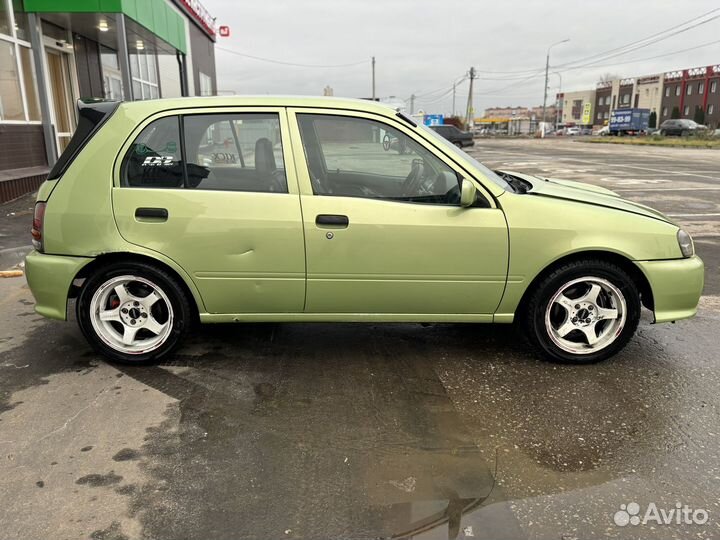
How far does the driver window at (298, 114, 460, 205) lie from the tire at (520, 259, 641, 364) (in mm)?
904

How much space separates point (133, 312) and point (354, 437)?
1.85 metres

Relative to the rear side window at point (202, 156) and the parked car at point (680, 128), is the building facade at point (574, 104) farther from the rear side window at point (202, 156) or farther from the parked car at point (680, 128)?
the rear side window at point (202, 156)

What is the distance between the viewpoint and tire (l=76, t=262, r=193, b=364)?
379 centimetres

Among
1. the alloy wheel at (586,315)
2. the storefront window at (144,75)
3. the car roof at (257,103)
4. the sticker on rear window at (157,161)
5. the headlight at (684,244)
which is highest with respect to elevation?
the storefront window at (144,75)

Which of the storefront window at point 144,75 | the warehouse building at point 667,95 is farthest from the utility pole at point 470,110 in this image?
the storefront window at point 144,75

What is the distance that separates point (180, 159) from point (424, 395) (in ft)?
7.26

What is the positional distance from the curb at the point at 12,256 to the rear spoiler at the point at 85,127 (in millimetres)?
3462

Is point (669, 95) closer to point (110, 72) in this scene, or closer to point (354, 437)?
point (110, 72)

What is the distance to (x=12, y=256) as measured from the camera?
706 centimetres

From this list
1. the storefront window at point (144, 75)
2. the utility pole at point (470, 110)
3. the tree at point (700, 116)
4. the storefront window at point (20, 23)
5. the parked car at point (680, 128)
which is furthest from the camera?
the tree at point (700, 116)

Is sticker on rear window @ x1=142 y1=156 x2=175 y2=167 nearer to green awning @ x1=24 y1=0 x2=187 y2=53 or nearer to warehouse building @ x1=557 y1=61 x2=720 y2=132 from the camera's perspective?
green awning @ x1=24 y1=0 x2=187 y2=53

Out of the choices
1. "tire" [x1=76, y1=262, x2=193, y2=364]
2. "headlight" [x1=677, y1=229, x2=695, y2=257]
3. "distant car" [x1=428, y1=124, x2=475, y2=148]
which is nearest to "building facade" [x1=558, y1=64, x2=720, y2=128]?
"distant car" [x1=428, y1=124, x2=475, y2=148]

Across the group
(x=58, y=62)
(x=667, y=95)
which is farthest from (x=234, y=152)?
(x=667, y=95)

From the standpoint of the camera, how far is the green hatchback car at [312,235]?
3664 mm
